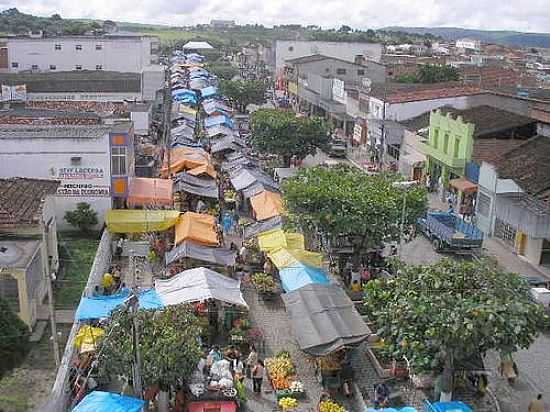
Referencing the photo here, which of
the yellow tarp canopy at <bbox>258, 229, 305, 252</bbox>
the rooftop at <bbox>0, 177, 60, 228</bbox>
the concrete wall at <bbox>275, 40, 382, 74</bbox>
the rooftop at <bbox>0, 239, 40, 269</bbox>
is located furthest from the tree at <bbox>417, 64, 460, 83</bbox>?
the rooftop at <bbox>0, 239, 40, 269</bbox>

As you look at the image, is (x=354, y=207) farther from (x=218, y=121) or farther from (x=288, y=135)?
(x=218, y=121)

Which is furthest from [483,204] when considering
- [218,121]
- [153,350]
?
[218,121]

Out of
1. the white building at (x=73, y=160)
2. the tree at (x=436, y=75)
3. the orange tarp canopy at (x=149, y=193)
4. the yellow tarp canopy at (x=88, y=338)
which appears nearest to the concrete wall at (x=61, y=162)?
the white building at (x=73, y=160)

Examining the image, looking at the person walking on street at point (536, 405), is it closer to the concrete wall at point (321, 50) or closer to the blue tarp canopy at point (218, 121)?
the blue tarp canopy at point (218, 121)

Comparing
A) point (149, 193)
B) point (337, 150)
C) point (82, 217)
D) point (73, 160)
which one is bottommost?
point (337, 150)

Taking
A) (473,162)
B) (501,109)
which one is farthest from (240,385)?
(501,109)

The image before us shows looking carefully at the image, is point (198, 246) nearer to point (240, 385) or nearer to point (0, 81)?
point (240, 385)
